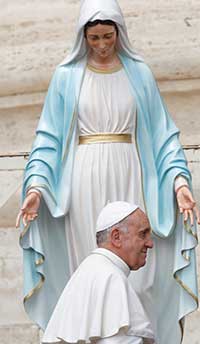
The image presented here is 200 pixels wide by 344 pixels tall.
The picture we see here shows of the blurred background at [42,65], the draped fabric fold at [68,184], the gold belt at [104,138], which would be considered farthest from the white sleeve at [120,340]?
the blurred background at [42,65]

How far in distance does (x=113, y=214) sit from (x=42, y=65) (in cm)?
368

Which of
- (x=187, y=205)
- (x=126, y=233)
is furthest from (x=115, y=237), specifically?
(x=187, y=205)

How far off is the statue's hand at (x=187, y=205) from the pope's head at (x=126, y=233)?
48cm

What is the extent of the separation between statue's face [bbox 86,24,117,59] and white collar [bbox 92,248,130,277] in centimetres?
120

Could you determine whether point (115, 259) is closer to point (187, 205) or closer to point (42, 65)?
point (187, 205)

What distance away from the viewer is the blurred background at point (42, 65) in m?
11.0

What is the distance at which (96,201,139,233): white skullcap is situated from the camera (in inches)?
311

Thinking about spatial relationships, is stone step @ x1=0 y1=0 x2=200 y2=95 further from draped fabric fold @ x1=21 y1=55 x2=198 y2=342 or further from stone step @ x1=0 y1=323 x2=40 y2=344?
draped fabric fold @ x1=21 y1=55 x2=198 y2=342

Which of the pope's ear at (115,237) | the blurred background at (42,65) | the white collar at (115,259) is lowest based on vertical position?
the white collar at (115,259)

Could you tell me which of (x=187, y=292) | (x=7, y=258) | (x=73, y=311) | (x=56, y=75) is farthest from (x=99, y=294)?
(x=7, y=258)

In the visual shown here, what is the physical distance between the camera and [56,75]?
876 cm

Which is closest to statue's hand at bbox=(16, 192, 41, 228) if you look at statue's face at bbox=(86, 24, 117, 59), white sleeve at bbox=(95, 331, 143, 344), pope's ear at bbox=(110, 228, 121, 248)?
pope's ear at bbox=(110, 228, 121, 248)

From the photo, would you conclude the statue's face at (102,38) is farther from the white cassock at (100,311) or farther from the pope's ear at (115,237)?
the white cassock at (100,311)

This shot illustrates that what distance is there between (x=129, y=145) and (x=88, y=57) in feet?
1.58
